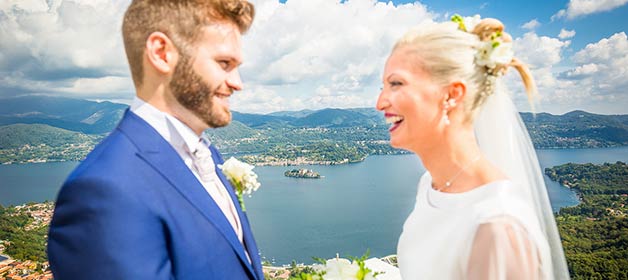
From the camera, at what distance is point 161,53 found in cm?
127

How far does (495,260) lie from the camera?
134cm

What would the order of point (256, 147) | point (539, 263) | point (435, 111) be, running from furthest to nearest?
point (256, 147)
point (435, 111)
point (539, 263)

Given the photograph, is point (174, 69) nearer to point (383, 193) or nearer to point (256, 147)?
point (383, 193)

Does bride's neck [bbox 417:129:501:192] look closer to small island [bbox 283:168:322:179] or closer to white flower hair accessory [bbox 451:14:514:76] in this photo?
white flower hair accessory [bbox 451:14:514:76]

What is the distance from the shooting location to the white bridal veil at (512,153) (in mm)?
1863

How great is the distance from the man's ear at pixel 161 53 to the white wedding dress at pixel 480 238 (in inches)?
47.4

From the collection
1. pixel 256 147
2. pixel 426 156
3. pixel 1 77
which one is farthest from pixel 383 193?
pixel 1 77

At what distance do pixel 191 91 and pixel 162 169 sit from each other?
0.27 m

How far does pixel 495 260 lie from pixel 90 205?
1.25 metres

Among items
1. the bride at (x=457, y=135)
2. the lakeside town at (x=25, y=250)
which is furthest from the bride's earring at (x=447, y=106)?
the lakeside town at (x=25, y=250)

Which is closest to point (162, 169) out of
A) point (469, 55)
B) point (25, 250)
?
point (469, 55)

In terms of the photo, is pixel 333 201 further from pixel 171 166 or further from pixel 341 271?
pixel 171 166

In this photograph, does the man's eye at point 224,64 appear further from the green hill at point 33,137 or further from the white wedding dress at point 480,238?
the green hill at point 33,137

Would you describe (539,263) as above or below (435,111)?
below
